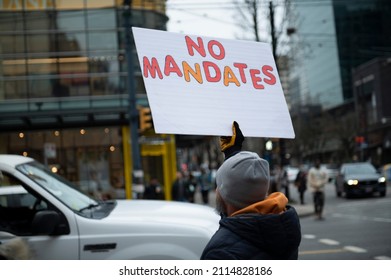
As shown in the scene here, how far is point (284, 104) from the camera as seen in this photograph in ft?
8.96

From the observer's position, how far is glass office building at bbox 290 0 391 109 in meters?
4.78

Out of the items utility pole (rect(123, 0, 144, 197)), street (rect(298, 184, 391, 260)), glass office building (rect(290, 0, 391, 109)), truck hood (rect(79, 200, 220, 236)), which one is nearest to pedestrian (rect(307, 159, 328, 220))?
street (rect(298, 184, 391, 260))

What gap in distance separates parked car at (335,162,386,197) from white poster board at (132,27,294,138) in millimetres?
12726

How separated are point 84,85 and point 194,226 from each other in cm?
1297

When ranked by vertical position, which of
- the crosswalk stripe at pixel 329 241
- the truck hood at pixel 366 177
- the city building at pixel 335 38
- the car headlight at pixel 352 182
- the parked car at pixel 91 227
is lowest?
the crosswalk stripe at pixel 329 241

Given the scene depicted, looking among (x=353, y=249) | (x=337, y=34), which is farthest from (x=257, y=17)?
(x=353, y=249)

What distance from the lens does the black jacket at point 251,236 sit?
199 centimetres

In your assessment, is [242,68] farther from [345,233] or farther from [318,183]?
[318,183]

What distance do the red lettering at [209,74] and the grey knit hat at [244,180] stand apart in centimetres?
63

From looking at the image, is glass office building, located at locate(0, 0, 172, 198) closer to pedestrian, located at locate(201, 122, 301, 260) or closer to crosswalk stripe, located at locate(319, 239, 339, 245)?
crosswalk stripe, located at locate(319, 239, 339, 245)

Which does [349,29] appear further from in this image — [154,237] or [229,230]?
[229,230]

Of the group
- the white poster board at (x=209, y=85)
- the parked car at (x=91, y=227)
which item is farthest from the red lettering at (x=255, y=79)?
the parked car at (x=91, y=227)

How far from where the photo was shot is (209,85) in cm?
258

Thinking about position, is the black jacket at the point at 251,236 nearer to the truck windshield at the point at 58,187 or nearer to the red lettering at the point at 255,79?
the red lettering at the point at 255,79
